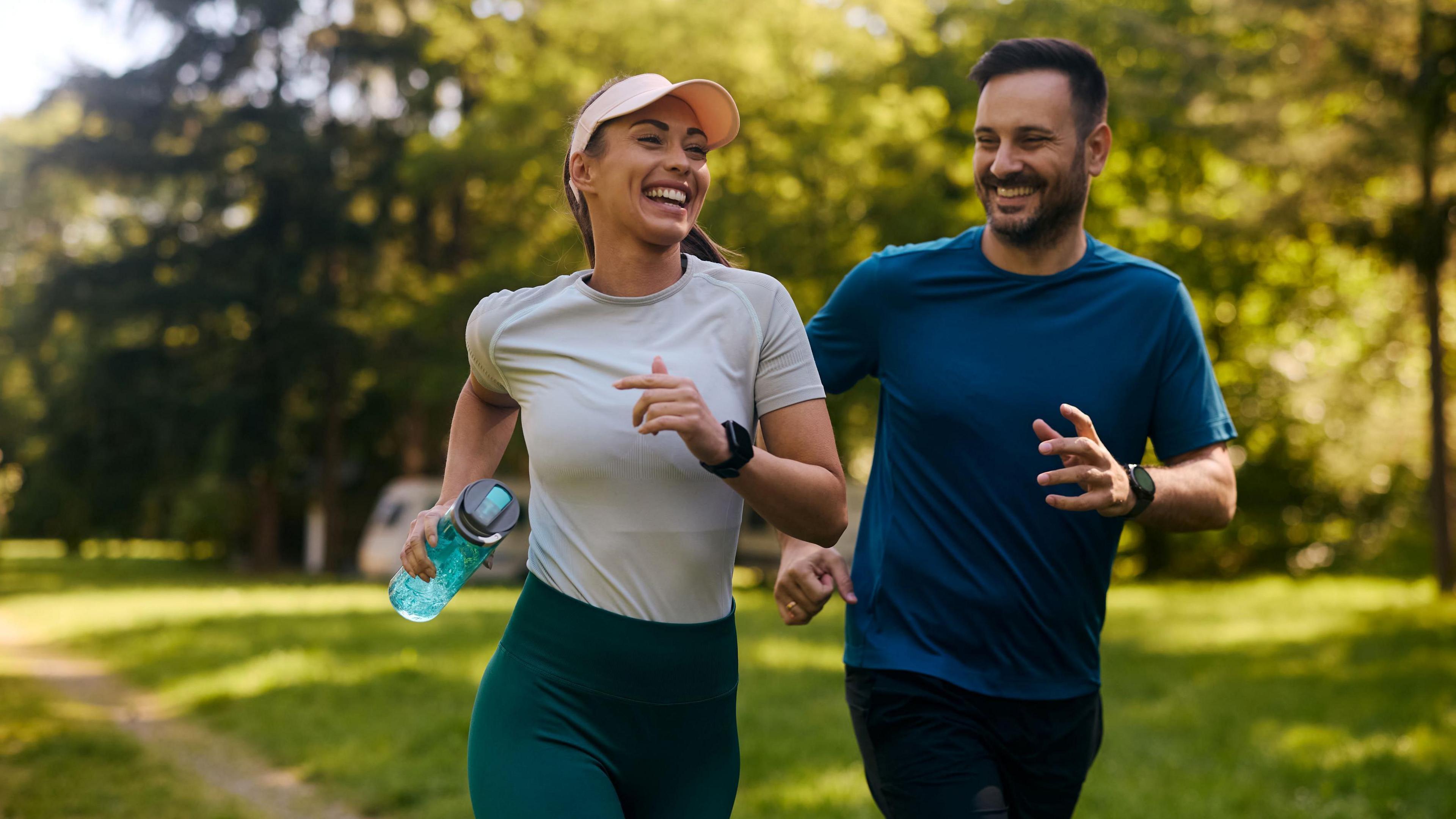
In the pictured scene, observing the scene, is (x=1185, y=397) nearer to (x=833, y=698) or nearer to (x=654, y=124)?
(x=654, y=124)

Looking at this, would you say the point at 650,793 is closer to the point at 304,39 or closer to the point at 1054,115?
the point at 1054,115

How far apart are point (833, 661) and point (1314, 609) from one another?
9.31 m

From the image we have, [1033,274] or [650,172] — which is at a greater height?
[650,172]

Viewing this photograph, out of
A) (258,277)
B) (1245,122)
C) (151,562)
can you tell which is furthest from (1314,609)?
(151,562)

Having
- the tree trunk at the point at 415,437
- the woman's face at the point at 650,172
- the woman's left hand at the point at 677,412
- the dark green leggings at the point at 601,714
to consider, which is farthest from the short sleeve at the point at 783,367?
the tree trunk at the point at 415,437

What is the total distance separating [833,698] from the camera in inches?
431

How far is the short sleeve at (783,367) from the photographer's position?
278 centimetres

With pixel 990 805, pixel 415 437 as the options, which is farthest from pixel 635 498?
pixel 415 437

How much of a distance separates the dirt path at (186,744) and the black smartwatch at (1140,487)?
19.4ft

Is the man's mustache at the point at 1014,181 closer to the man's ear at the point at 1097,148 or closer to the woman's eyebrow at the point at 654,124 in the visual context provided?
the man's ear at the point at 1097,148

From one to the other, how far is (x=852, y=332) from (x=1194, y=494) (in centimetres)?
98

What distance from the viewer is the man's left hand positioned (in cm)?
278

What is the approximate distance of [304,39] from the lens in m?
29.0

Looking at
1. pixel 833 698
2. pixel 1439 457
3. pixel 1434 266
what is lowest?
pixel 833 698
